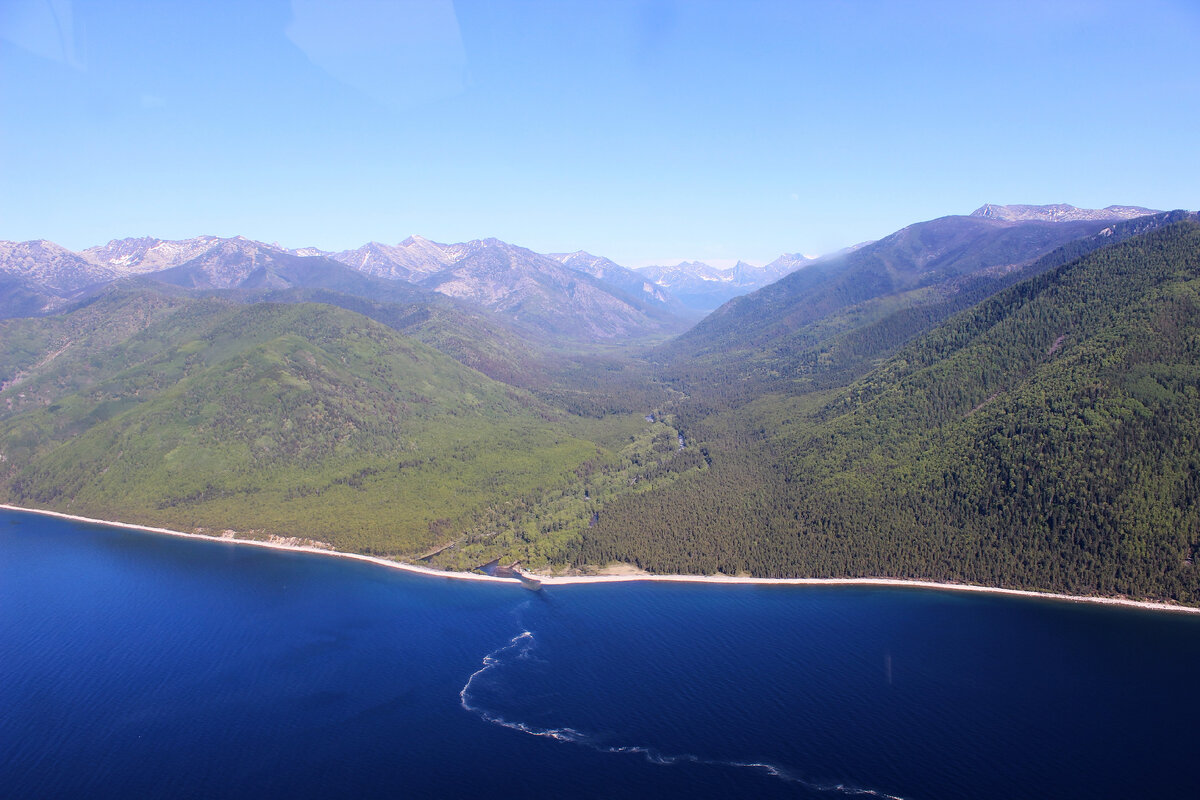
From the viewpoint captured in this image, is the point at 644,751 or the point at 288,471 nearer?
the point at 644,751

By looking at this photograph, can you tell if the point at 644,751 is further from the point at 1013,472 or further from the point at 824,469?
the point at 824,469

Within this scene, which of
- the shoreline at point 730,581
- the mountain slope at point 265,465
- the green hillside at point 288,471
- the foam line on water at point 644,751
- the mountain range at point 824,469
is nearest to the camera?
the foam line on water at point 644,751

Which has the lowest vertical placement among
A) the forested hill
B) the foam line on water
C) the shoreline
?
the foam line on water

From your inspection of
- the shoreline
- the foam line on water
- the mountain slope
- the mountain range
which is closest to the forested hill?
the mountain range

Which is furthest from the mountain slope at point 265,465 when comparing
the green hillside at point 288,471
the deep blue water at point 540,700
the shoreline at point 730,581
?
the deep blue water at point 540,700

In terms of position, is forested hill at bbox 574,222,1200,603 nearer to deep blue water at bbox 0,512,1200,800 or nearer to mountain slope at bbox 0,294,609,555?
deep blue water at bbox 0,512,1200,800

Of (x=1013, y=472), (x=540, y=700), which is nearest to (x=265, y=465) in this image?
(x=540, y=700)

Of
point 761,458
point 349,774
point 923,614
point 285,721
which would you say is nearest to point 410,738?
point 349,774

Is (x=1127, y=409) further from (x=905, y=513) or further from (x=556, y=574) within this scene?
(x=556, y=574)

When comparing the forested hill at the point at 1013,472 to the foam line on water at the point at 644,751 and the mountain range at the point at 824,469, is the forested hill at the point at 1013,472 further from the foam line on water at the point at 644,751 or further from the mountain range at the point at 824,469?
the foam line on water at the point at 644,751

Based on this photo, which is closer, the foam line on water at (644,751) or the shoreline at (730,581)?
the foam line on water at (644,751)
